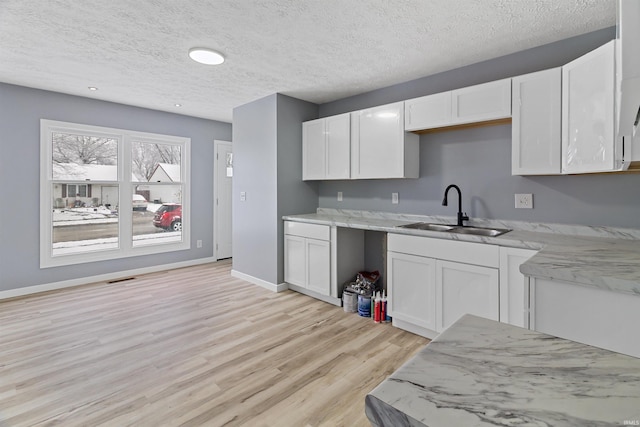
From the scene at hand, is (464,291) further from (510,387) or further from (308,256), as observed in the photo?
(510,387)

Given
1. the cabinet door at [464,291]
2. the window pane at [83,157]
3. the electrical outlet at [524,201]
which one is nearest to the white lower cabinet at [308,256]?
the cabinet door at [464,291]

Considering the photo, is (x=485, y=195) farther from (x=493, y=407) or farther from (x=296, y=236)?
(x=493, y=407)

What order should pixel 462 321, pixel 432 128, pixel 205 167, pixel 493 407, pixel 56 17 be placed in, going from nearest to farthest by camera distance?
pixel 493 407 → pixel 462 321 → pixel 56 17 → pixel 432 128 → pixel 205 167

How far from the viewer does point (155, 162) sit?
4992 mm

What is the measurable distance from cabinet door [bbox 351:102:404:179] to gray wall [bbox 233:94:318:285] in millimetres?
898

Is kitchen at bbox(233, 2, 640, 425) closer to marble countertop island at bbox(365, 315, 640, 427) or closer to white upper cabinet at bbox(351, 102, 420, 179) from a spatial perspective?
white upper cabinet at bbox(351, 102, 420, 179)

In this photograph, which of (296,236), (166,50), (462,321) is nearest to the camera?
(462,321)

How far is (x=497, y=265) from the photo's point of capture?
2307mm

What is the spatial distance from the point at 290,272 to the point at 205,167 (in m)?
2.65

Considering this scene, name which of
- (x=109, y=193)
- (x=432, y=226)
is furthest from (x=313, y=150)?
(x=109, y=193)

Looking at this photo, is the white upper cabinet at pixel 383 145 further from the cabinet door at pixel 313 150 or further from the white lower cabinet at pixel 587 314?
the white lower cabinet at pixel 587 314

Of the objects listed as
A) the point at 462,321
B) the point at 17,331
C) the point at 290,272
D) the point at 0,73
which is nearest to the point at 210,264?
the point at 290,272

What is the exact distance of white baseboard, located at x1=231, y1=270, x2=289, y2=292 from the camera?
4.02 m

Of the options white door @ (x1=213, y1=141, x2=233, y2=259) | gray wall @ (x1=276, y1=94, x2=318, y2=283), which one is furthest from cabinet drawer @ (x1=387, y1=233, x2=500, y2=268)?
white door @ (x1=213, y1=141, x2=233, y2=259)
